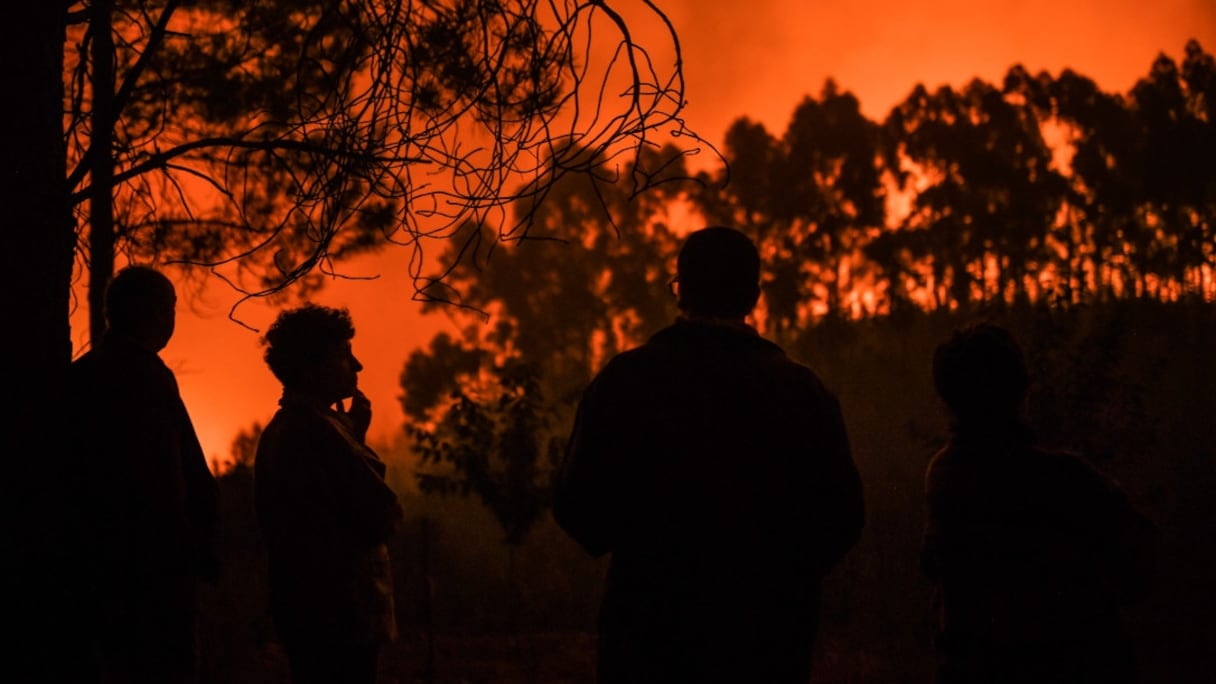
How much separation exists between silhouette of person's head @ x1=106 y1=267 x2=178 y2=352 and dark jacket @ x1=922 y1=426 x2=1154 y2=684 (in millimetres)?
2396

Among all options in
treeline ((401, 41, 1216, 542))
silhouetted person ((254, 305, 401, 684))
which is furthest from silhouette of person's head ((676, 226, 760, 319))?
treeline ((401, 41, 1216, 542))

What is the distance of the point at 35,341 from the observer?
8.65 feet

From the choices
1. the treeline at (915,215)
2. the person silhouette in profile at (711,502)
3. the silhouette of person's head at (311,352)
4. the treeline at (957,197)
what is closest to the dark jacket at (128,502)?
the silhouette of person's head at (311,352)

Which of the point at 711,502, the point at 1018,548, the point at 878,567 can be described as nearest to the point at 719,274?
the point at 711,502

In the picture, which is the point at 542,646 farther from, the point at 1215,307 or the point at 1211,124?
the point at 1211,124

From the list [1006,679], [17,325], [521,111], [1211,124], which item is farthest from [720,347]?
[1211,124]

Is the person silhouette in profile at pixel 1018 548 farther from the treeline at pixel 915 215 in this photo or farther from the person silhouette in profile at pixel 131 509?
the treeline at pixel 915 215

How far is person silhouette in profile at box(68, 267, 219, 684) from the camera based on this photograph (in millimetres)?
2822

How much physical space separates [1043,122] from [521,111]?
3896cm

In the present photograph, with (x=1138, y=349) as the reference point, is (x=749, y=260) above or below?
below

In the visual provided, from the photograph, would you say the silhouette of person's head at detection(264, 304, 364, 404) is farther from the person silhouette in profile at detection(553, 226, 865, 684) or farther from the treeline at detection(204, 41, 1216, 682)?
the treeline at detection(204, 41, 1216, 682)

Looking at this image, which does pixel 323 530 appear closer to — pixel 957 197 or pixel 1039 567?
pixel 1039 567

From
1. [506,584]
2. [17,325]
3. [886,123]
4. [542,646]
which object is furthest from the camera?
[886,123]

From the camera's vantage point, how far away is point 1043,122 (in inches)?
1478
